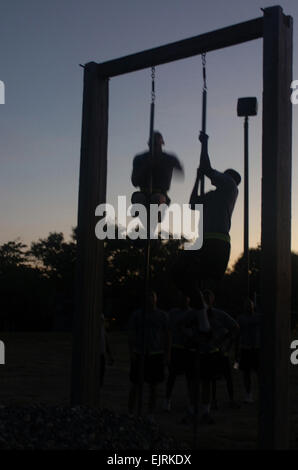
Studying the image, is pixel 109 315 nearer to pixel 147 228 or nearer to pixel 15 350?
pixel 15 350

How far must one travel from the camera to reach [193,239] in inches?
244

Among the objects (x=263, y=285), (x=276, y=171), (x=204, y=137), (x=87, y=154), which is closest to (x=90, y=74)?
(x=87, y=154)

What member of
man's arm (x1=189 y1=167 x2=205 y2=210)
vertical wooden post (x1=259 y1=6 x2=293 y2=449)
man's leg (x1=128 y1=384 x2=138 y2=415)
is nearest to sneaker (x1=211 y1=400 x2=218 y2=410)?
man's leg (x1=128 y1=384 x2=138 y2=415)

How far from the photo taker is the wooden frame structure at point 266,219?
493cm

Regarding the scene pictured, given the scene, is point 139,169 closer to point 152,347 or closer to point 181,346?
point 152,347

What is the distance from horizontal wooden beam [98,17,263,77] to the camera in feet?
18.2

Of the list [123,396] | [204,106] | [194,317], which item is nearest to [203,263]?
[204,106]

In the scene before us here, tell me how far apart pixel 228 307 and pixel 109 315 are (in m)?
9.74

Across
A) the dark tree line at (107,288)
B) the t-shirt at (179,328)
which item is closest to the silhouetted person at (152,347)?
the t-shirt at (179,328)

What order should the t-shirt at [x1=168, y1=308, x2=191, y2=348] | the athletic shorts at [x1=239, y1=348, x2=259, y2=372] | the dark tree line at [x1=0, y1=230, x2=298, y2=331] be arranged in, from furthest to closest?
the dark tree line at [x1=0, y1=230, x2=298, y2=331]
the athletic shorts at [x1=239, y1=348, x2=259, y2=372]
the t-shirt at [x1=168, y1=308, x2=191, y2=348]

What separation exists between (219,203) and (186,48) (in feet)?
4.52

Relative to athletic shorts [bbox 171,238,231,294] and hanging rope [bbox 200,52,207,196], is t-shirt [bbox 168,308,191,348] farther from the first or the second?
hanging rope [bbox 200,52,207,196]

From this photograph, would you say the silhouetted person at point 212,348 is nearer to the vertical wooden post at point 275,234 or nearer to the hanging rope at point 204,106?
the hanging rope at point 204,106

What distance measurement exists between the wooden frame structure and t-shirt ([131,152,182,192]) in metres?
Result: 0.48
